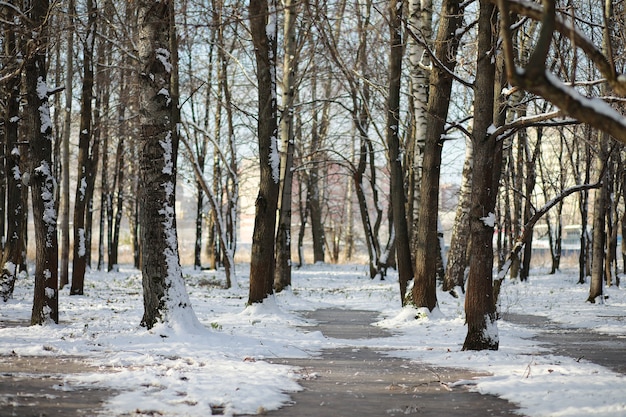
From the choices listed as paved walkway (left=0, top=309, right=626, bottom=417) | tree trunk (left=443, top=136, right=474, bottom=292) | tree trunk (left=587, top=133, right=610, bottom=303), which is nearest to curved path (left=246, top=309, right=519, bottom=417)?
paved walkway (left=0, top=309, right=626, bottom=417)

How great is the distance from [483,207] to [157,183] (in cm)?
458

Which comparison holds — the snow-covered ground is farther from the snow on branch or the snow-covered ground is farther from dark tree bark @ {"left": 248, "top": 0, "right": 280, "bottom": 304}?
the snow on branch

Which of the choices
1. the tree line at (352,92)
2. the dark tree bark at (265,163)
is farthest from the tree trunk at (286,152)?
the dark tree bark at (265,163)

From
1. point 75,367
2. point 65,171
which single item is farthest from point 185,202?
point 75,367

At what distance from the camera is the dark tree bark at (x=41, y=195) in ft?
36.9

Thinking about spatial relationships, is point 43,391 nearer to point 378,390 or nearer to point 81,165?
point 378,390

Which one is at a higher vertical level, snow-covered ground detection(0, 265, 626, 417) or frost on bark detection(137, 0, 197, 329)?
frost on bark detection(137, 0, 197, 329)

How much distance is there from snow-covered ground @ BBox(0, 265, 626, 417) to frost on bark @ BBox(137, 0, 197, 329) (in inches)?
15.7

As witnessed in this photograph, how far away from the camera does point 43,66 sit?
38.9 feet

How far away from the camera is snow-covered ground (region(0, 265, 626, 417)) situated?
6383mm

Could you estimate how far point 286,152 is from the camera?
831 inches

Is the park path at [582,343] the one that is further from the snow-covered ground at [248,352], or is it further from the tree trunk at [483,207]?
the tree trunk at [483,207]

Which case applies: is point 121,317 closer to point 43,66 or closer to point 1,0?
point 43,66

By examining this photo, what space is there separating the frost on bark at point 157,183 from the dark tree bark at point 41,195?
1799 mm
